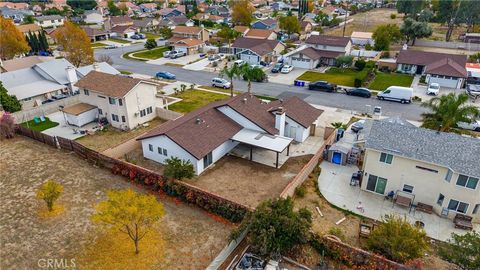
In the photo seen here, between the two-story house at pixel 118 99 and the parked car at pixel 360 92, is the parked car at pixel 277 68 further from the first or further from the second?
the two-story house at pixel 118 99

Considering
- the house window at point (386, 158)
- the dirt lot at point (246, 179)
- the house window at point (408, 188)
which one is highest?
the house window at point (386, 158)

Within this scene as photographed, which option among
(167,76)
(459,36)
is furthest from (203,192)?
(459,36)

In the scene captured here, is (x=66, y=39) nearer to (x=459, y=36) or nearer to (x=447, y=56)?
(x=447, y=56)

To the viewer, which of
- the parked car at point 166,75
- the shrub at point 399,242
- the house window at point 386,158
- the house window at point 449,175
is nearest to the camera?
the shrub at point 399,242

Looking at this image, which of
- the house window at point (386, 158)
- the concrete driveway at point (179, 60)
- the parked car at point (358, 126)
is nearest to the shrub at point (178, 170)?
the house window at point (386, 158)

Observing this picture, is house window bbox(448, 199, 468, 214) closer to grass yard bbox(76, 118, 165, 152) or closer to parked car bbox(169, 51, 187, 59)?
grass yard bbox(76, 118, 165, 152)

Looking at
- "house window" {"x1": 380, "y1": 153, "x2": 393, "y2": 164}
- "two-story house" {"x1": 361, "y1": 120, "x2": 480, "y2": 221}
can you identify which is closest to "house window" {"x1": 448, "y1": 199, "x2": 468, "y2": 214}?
"two-story house" {"x1": 361, "y1": 120, "x2": 480, "y2": 221}
